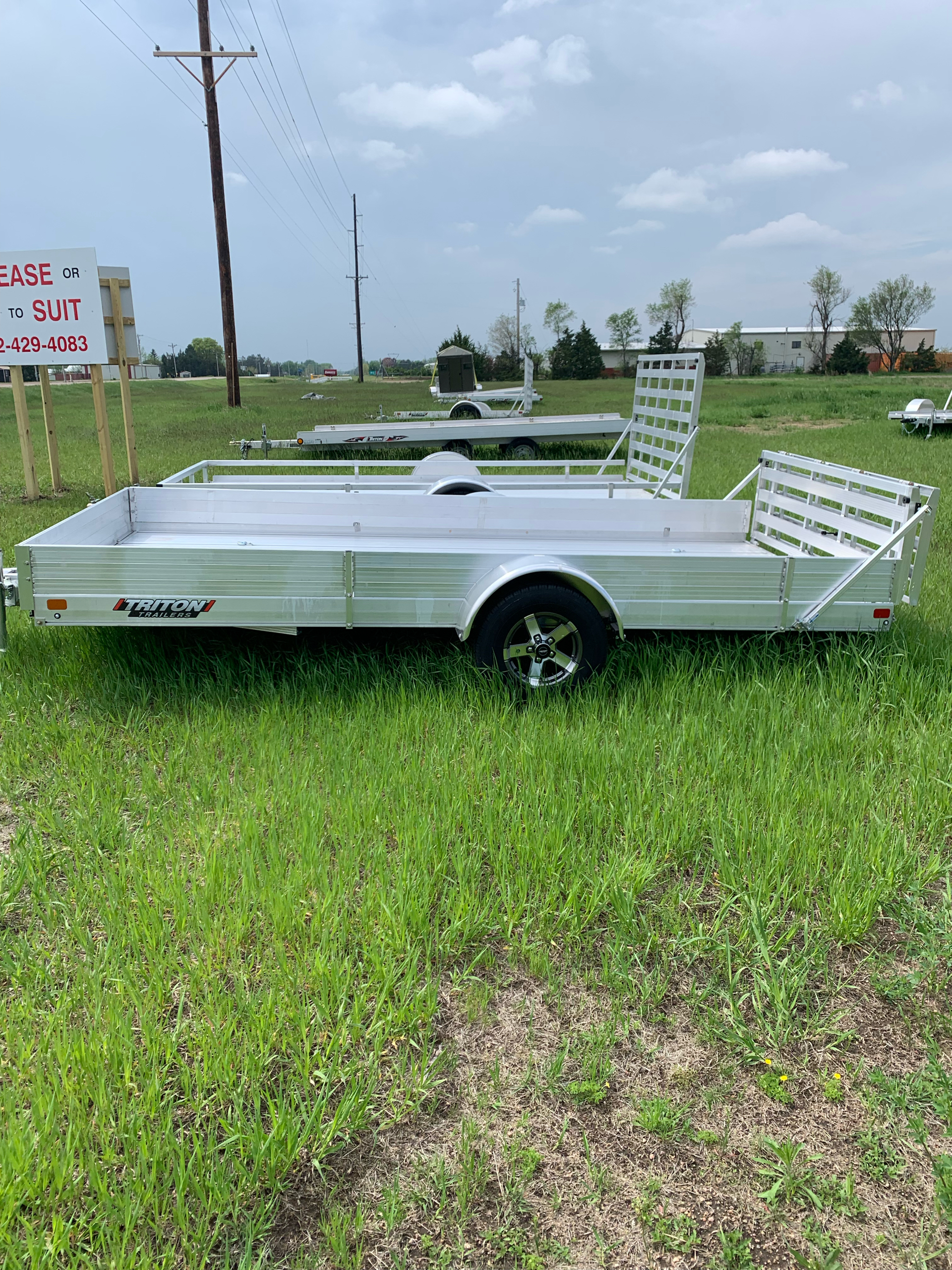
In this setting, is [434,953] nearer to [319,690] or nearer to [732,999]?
[732,999]

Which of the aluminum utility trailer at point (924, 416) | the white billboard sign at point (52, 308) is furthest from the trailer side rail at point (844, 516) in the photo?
the aluminum utility trailer at point (924, 416)

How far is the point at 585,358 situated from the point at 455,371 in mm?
45351

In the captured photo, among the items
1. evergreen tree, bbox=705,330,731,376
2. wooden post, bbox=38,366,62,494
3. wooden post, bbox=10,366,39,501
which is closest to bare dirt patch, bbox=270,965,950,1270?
wooden post, bbox=38,366,62,494

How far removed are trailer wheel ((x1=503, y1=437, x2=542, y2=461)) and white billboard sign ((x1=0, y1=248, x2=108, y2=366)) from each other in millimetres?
8029

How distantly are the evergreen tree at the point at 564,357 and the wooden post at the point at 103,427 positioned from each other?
6079 cm

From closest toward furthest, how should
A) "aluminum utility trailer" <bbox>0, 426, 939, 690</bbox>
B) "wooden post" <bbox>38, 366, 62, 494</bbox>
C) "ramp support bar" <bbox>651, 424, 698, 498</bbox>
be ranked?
"aluminum utility trailer" <bbox>0, 426, 939, 690</bbox> < "ramp support bar" <bbox>651, 424, 698, 498</bbox> < "wooden post" <bbox>38, 366, 62, 494</bbox>

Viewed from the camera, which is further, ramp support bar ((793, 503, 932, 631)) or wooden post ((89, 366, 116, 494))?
wooden post ((89, 366, 116, 494))

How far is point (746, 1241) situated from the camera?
2117 mm

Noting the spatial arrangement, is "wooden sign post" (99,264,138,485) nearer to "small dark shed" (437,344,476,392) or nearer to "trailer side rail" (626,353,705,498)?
"trailer side rail" (626,353,705,498)

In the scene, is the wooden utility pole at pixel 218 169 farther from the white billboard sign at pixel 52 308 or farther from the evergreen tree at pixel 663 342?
the evergreen tree at pixel 663 342

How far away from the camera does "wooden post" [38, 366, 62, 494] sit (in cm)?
1058

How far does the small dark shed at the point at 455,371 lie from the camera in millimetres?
24891

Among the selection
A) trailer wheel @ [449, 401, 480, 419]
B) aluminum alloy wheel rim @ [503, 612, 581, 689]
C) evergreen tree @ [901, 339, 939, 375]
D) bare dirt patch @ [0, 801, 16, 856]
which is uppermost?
evergreen tree @ [901, 339, 939, 375]

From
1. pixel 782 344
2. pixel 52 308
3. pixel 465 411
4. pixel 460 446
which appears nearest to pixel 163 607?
pixel 52 308
